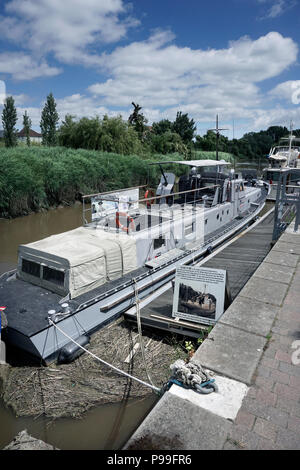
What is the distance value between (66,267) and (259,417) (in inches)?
204

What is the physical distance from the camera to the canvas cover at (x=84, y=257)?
7.38 m

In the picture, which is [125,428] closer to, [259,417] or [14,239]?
[259,417]

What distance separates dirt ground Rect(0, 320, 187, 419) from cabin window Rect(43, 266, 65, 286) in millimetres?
1706

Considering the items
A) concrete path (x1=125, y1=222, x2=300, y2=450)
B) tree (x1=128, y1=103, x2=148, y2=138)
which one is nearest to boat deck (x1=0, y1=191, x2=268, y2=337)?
concrete path (x1=125, y1=222, x2=300, y2=450)

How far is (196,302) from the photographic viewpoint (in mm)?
6785

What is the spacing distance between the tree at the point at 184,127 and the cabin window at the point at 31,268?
157 feet

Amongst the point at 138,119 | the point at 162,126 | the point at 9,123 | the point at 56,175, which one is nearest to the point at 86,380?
the point at 56,175

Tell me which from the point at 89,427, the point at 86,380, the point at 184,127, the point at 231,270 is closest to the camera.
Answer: the point at 89,427

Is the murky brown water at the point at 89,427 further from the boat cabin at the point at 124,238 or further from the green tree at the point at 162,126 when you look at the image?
the green tree at the point at 162,126

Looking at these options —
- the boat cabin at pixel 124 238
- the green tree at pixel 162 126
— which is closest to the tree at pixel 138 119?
the green tree at pixel 162 126

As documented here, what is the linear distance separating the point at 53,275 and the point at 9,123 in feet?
151

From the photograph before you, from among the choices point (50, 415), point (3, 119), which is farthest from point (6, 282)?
point (3, 119)

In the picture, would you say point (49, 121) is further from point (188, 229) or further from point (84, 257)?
point (84, 257)
